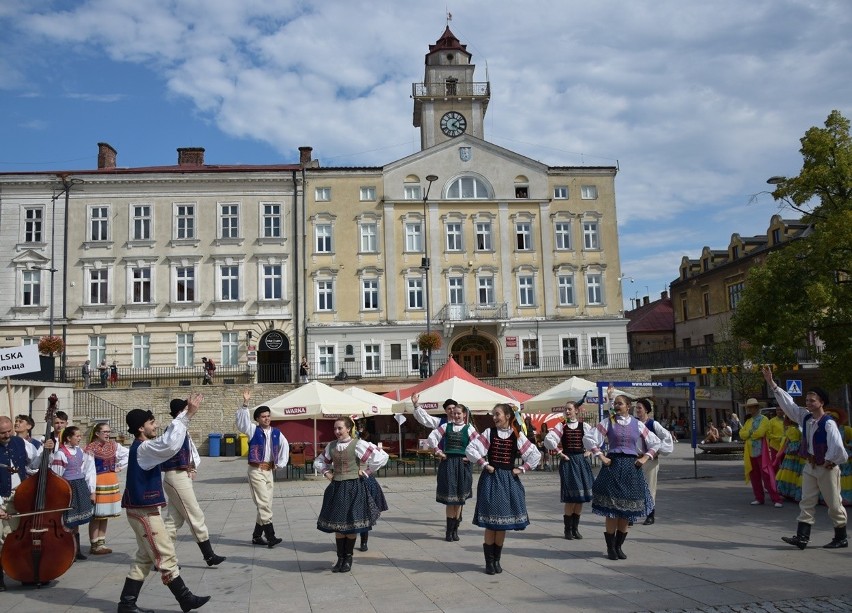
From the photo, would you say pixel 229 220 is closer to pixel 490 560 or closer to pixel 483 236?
pixel 483 236

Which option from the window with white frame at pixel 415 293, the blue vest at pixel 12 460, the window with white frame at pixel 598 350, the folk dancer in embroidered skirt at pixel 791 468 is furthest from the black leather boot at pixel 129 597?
the window with white frame at pixel 598 350

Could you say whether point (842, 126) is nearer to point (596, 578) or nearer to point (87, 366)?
point (596, 578)

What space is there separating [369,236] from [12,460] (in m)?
31.5

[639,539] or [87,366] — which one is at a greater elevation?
[87,366]

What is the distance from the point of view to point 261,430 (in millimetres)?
11469

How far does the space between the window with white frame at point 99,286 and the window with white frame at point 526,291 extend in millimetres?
21342

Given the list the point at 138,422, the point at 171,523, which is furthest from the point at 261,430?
the point at 138,422

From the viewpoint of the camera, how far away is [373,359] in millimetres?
39188

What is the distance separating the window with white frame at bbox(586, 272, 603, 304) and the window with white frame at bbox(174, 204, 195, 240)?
21.1m

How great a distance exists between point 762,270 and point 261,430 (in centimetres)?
1082

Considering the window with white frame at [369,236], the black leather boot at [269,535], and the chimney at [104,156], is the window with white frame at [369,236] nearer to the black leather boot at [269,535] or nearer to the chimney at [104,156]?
the chimney at [104,156]

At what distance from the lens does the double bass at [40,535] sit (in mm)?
8422

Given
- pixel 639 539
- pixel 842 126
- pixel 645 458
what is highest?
pixel 842 126

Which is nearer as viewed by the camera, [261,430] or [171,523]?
[171,523]
